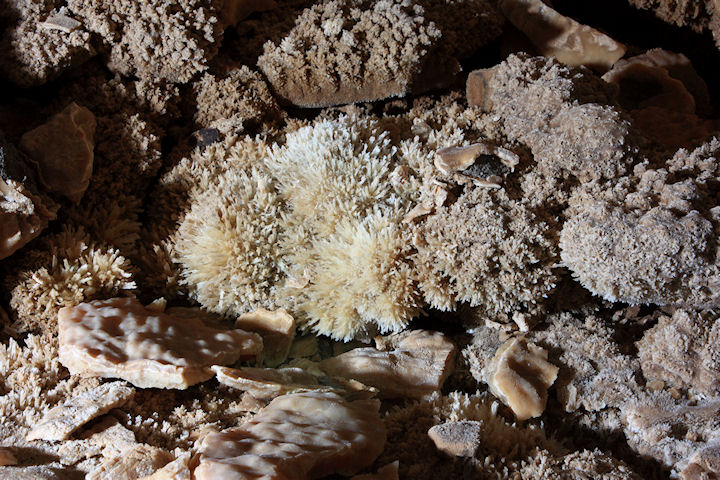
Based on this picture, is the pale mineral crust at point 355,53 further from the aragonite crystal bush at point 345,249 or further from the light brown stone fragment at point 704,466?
the light brown stone fragment at point 704,466

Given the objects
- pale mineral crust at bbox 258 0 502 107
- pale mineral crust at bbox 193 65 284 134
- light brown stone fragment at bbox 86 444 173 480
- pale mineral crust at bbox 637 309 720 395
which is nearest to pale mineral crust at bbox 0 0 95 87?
pale mineral crust at bbox 193 65 284 134

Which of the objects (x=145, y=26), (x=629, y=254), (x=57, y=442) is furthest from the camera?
(x=145, y=26)

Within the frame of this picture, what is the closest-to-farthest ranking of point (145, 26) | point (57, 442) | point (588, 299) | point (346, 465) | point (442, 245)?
point (346, 465), point (57, 442), point (442, 245), point (588, 299), point (145, 26)

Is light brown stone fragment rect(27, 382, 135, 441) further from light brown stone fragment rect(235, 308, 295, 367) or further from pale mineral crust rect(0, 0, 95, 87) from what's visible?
pale mineral crust rect(0, 0, 95, 87)

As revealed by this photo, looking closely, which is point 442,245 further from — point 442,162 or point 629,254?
point 629,254

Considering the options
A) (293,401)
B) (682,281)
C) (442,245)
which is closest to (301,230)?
(442,245)

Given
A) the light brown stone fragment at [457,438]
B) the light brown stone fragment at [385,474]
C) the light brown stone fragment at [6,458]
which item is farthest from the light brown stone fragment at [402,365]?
the light brown stone fragment at [6,458]

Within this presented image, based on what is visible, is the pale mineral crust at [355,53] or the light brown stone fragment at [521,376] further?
the pale mineral crust at [355,53]

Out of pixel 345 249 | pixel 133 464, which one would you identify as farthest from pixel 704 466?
pixel 133 464
